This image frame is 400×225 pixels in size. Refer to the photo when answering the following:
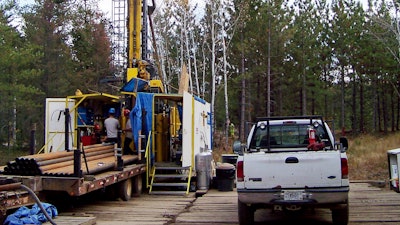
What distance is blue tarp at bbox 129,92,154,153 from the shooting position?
14047mm

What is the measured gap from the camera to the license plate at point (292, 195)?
772 centimetres

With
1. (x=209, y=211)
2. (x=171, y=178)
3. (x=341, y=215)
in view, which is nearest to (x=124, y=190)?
(x=171, y=178)

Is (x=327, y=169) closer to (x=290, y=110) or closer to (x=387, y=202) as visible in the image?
(x=387, y=202)

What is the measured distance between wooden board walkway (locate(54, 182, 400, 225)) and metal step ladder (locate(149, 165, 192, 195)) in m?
0.44

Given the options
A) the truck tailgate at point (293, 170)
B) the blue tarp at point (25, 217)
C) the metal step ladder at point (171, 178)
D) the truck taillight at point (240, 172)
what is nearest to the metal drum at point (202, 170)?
the metal step ladder at point (171, 178)

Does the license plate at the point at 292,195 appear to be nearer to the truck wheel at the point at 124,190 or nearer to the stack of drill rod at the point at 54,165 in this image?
the stack of drill rod at the point at 54,165

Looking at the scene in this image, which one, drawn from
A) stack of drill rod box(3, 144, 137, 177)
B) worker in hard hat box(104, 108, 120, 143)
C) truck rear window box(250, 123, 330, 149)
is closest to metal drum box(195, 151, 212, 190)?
worker in hard hat box(104, 108, 120, 143)

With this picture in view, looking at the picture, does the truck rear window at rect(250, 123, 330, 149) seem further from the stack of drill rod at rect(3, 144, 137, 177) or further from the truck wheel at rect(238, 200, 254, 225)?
the stack of drill rod at rect(3, 144, 137, 177)

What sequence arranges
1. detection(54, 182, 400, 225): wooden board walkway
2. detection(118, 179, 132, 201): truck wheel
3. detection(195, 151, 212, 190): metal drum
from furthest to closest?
detection(195, 151, 212, 190): metal drum < detection(118, 179, 132, 201): truck wheel < detection(54, 182, 400, 225): wooden board walkway

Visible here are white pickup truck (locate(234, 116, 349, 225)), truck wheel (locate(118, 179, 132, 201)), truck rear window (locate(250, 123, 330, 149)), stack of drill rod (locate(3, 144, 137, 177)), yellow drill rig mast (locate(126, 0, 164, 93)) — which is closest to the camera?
white pickup truck (locate(234, 116, 349, 225))

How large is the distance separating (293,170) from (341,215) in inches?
48.5

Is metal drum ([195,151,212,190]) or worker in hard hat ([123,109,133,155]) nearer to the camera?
metal drum ([195,151,212,190])

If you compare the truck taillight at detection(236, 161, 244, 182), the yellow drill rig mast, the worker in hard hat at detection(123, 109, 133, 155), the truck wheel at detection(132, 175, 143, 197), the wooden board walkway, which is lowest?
the wooden board walkway

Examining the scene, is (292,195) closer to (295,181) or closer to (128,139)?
(295,181)
